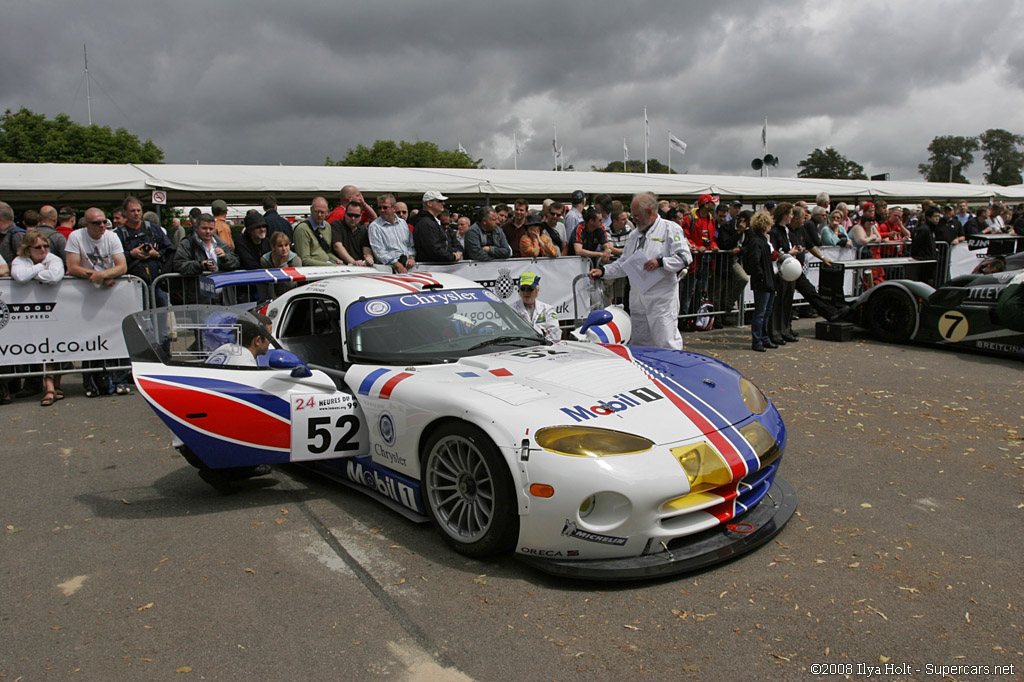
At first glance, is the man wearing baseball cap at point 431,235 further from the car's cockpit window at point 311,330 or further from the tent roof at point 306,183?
the tent roof at point 306,183

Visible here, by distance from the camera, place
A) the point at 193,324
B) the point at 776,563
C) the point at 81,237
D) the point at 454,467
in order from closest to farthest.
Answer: the point at 776,563 < the point at 454,467 < the point at 193,324 < the point at 81,237

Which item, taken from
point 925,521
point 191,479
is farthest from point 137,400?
point 925,521

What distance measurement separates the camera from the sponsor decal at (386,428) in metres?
4.20

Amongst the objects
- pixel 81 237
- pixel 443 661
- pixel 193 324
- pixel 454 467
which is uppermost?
pixel 81 237

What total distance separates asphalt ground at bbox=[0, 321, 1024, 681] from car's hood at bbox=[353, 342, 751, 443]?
74 centimetres

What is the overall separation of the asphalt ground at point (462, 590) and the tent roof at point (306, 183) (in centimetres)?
986

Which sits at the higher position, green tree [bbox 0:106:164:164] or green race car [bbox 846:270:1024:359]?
green tree [bbox 0:106:164:164]

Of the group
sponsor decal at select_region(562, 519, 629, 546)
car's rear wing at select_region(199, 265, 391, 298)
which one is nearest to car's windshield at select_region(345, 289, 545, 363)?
sponsor decal at select_region(562, 519, 629, 546)

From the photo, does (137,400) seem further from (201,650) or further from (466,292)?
(201,650)

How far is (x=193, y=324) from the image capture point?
509 centimetres

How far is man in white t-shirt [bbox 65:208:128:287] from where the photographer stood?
7883 mm

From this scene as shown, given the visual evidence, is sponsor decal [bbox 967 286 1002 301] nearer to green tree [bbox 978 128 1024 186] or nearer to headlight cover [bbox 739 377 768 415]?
headlight cover [bbox 739 377 768 415]

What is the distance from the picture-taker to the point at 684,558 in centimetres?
340

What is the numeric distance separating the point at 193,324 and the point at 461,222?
6672mm
